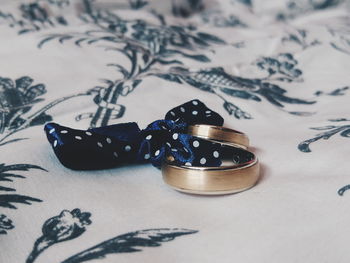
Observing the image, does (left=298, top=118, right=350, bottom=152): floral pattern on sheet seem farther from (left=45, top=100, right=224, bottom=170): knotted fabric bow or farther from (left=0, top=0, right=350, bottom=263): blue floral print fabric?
(left=45, top=100, right=224, bottom=170): knotted fabric bow

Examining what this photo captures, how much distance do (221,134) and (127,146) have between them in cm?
10

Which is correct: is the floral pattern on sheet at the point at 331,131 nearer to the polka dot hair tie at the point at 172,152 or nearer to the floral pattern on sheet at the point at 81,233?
the polka dot hair tie at the point at 172,152

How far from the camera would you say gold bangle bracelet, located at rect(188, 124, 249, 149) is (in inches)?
17.9

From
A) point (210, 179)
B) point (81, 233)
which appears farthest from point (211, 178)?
point (81, 233)

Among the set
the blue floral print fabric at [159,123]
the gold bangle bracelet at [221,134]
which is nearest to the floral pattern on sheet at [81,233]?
the blue floral print fabric at [159,123]

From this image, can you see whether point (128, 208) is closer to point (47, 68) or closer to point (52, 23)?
point (47, 68)

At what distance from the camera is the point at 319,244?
0.32 metres

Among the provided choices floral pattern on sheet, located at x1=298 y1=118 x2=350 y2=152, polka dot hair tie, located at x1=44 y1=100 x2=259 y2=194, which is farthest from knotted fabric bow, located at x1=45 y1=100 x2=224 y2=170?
floral pattern on sheet, located at x1=298 y1=118 x2=350 y2=152

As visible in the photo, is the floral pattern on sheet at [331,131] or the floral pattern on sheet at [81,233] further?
the floral pattern on sheet at [331,131]

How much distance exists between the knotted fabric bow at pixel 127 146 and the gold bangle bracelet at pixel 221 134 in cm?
2

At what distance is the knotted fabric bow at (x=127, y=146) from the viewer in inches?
15.8

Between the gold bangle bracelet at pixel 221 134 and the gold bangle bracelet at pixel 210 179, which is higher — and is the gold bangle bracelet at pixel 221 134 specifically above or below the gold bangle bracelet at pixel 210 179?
above

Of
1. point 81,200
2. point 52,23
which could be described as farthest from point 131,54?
point 81,200

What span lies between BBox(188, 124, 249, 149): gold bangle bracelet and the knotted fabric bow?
0.08 feet
